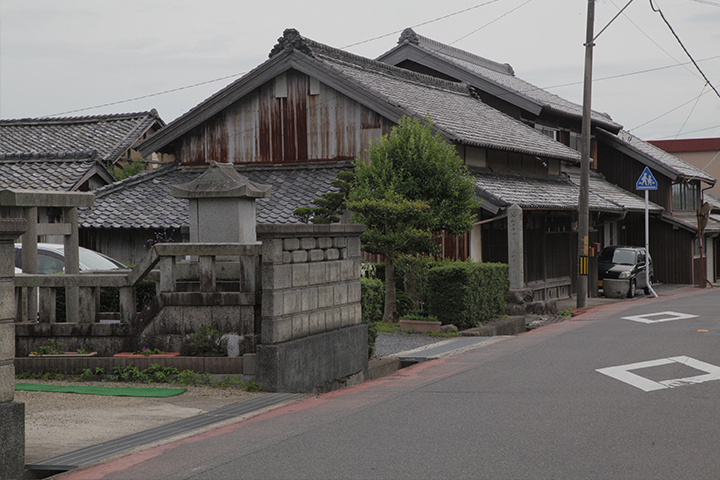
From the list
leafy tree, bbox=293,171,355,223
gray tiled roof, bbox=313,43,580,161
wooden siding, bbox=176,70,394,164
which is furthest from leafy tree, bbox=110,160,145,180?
leafy tree, bbox=293,171,355,223

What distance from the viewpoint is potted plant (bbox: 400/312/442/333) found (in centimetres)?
1578

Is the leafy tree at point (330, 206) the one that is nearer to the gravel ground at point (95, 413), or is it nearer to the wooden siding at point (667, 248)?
the gravel ground at point (95, 413)

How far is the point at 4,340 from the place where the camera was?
5277 mm

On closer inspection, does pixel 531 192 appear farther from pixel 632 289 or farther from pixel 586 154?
pixel 632 289

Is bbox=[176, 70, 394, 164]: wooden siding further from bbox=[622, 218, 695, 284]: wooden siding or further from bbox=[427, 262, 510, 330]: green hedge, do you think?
bbox=[622, 218, 695, 284]: wooden siding

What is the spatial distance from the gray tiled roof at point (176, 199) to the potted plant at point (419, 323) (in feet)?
13.4

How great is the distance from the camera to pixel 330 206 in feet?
58.3

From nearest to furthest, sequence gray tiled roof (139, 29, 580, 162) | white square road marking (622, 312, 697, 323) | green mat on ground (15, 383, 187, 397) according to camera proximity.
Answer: green mat on ground (15, 383, 187, 397)
white square road marking (622, 312, 697, 323)
gray tiled roof (139, 29, 580, 162)

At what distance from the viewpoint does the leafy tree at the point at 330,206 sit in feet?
57.1

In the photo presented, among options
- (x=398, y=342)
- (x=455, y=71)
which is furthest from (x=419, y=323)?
(x=455, y=71)

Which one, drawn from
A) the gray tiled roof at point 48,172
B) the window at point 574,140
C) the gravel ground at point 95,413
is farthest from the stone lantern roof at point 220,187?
the window at point 574,140

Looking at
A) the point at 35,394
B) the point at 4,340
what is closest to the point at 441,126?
the point at 35,394

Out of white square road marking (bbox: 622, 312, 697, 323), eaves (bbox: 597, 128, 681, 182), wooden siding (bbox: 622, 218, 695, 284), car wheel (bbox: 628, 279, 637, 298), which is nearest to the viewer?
white square road marking (bbox: 622, 312, 697, 323)

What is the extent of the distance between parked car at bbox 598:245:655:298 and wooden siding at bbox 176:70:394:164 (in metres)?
12.1
